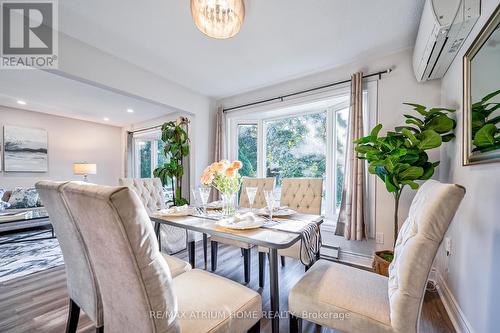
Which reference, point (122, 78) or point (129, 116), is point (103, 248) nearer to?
point (122, 78)

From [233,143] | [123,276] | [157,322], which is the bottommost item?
[157,322]

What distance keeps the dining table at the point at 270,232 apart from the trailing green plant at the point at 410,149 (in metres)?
0.77

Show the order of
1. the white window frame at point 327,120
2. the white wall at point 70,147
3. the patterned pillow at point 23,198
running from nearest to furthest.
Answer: the white window frame at point 327,120 < the patterned pillow at point 23,198 < the white wall at point 70,147

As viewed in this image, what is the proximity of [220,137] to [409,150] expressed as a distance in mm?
2590

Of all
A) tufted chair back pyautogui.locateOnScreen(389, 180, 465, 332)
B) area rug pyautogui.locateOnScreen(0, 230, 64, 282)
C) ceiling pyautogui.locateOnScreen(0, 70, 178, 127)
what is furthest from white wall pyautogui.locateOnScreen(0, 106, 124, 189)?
tufted chair back pyautogui.locateOnScreen(389, 180, 465, 332)

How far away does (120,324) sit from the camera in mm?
839

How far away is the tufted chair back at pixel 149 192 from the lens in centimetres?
225

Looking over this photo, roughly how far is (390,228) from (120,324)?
250cm

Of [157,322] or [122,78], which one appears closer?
[157,322]

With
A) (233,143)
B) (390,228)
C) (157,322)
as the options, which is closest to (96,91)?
(233,143)

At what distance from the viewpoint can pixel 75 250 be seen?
108cm

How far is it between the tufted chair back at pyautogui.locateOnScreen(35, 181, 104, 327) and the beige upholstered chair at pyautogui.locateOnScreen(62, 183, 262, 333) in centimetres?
19

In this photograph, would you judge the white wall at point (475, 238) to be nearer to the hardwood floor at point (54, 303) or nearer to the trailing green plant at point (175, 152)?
the hardwood floor at point (54, 303)

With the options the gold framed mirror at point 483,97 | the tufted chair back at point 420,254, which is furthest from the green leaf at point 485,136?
the tufted chair back at point 420,254
